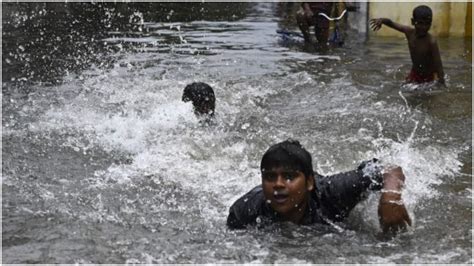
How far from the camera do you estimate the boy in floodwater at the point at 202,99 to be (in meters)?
6.99

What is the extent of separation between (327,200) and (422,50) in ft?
15.6

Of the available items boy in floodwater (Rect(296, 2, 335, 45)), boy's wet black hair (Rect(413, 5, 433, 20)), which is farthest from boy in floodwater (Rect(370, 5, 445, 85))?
boy in floodwater (Rect(296, 2, 335, 45))

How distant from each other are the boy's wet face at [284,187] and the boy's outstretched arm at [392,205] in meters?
0.40

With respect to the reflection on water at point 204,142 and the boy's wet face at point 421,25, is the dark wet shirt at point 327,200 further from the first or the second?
the boy's wet face at point 421,25

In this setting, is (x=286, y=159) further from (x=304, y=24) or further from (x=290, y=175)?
(x=304, y=24)

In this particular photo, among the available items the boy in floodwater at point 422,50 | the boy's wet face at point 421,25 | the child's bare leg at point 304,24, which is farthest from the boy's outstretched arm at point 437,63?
the child's bare leg at point 304,24

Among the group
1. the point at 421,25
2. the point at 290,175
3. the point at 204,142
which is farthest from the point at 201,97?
the point at 290,175

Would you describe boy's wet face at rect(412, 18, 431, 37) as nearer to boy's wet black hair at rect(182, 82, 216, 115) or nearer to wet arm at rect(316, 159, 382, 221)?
boy's wet black hair at rect(182, 82, 216, 115)

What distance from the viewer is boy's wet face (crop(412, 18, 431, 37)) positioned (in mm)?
8352

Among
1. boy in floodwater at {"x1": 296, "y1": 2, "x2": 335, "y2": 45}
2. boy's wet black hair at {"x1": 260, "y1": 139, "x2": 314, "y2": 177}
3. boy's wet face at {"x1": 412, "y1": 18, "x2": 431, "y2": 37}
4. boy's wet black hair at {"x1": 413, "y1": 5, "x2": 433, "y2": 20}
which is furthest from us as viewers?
boy in floodwater at {"x1": 296, "y1": 2, "x2": 335, "y2": 45}

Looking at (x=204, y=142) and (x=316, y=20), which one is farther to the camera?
(x=316, y=20)

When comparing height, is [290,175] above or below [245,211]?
above

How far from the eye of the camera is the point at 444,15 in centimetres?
1257

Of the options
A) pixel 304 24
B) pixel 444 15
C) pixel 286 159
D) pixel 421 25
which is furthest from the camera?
pixel 444 15
